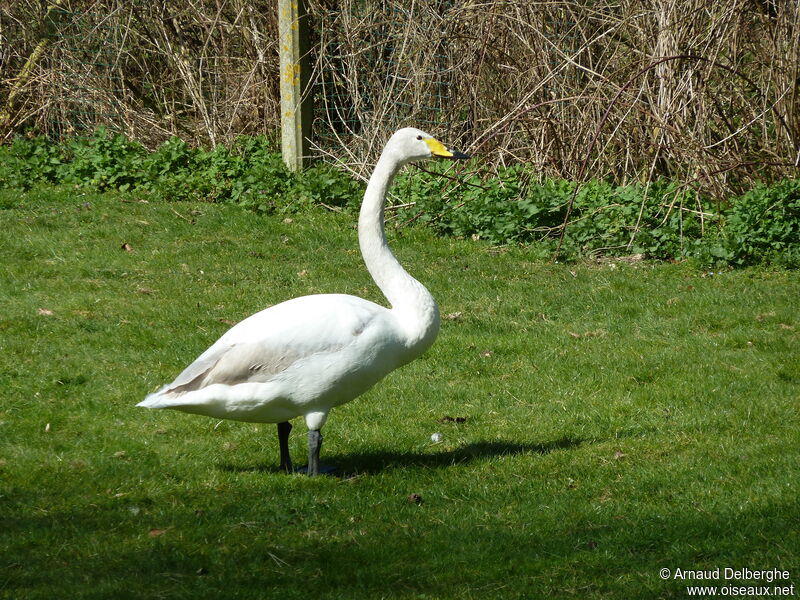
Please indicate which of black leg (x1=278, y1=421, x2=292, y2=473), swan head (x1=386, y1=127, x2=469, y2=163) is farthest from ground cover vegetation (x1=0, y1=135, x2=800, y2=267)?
black leg (x1=278, y1=421, x2=292, y2=473)

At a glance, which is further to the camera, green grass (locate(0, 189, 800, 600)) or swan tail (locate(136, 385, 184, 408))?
swan tail (locate(136, 385, 184, 408))

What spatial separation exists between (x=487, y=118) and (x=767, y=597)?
7.53 metres

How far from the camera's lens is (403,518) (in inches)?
181

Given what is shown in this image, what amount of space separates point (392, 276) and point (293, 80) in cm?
669

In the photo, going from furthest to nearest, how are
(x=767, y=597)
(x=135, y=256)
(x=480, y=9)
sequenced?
(x=480, y=9), (x=135, y=256), (x=767, y=597)

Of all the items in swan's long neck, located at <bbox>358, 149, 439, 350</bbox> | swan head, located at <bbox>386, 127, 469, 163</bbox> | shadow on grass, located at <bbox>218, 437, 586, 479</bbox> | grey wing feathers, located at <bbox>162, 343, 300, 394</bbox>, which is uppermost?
swan head, located at <bbox>386, 127, 469, 163</bbox>

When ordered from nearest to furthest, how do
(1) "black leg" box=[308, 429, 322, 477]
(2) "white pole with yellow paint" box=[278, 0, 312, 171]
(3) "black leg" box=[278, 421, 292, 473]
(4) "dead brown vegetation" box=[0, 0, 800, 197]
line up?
(1) "black leg" box=[308, 429, 322, 477] → (3) "black leg" box=[278, 421, 292, 473] → (4) "dead brown vegetation" box=[0, 0, 800, 197] → (2) "white pole with yellow paint" box=[278, 0, 312, 171]

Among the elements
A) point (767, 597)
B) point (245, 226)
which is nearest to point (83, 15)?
point (245, 226)

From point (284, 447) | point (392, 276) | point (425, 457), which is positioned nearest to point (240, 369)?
point (284, 447)

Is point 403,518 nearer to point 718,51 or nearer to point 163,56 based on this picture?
point 718,51

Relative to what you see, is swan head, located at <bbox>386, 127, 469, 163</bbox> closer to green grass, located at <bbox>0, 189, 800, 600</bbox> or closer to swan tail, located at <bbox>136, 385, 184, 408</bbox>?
green grass, located at <bbox>0, 189, 800, 600</bbox>

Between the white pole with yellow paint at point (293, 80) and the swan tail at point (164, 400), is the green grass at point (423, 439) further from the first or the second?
the white pole with yellow paint at point (293, 80)

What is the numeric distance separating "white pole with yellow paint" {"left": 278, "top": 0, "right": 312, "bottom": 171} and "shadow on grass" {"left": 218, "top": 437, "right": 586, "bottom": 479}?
6411mm

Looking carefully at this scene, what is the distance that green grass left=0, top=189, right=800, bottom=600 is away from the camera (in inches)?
160
